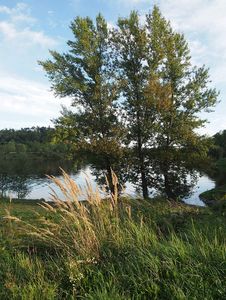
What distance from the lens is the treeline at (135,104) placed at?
79.0ft

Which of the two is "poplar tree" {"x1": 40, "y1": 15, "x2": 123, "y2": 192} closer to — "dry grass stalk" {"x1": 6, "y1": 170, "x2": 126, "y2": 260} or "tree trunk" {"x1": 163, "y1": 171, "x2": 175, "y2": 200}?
"tree trunk" {"x1": 163, "y1": 171, "x2": 175, "y2": 200}

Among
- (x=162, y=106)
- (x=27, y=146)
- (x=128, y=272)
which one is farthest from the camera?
(x=27, y=146)

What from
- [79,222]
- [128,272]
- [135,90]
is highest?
[135,90]

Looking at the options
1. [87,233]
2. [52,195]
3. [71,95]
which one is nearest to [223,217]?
[87,233]

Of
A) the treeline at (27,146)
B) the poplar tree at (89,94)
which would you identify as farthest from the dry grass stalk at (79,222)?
the treeline at (27,146)

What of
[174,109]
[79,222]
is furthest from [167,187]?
[79,222]

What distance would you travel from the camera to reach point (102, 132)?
24578 mm

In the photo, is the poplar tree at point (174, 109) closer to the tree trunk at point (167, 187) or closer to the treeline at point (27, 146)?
the tree trunk at point (167, 187)

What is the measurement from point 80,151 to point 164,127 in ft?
17.4

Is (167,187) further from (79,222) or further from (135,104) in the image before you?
(79,222)

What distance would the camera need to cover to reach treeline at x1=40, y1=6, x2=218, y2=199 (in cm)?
2409

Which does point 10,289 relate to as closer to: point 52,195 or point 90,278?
point 90,278

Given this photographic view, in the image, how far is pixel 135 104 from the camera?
24094mm

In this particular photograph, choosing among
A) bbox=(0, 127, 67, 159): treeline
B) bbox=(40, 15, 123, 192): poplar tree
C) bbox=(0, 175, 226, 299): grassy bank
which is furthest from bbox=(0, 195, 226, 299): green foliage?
bbox=(0, 127, 67, 159): treeline
